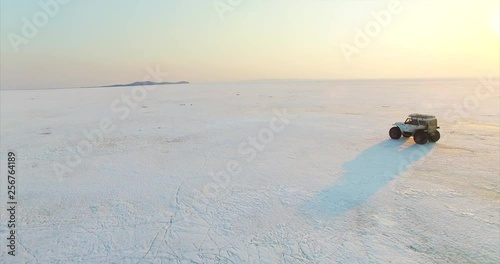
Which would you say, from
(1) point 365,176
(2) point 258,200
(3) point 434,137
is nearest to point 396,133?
(3) point 434,137

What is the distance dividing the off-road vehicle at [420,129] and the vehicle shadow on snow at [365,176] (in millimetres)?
321

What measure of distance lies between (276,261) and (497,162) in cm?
857

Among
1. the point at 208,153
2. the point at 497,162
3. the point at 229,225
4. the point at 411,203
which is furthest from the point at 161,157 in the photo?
the point at 497,162

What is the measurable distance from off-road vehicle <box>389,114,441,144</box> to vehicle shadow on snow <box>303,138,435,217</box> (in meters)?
0.32

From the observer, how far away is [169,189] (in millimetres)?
7371

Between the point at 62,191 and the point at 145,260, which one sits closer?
the point at 145,260

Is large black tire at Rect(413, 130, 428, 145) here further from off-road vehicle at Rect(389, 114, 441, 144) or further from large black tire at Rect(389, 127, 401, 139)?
large black tire at Rect(389, 127, 401, 139)

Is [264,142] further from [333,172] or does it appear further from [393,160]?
[393,160]

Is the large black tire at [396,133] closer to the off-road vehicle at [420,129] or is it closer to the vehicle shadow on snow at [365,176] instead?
the off-road vehicle at [420,129]

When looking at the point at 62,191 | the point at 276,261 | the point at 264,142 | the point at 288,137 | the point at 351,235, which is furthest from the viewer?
the point at 288,137

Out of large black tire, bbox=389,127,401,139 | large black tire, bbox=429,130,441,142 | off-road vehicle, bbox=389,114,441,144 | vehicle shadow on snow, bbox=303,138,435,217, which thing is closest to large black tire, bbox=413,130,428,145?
off-road vehicle, bbox=389,114,441,144

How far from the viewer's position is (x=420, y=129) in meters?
11.3

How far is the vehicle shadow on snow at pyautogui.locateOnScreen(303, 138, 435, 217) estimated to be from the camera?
6402mm

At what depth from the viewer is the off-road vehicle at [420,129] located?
1116 centimetres
